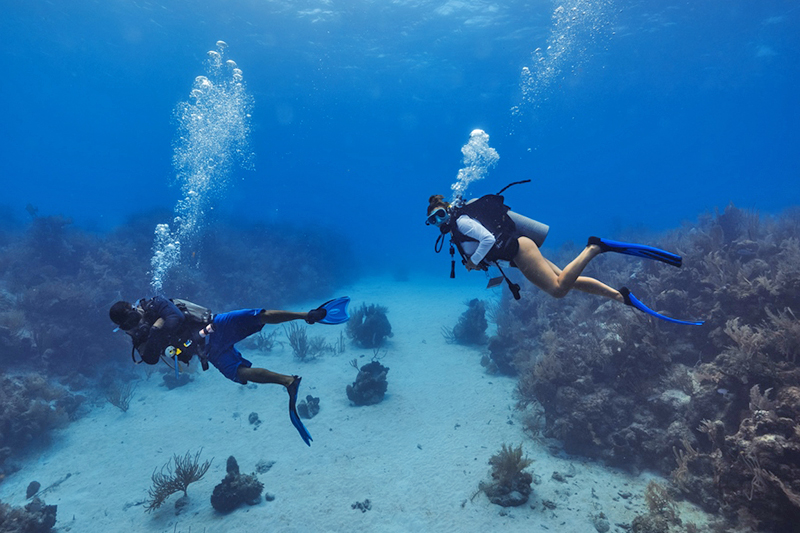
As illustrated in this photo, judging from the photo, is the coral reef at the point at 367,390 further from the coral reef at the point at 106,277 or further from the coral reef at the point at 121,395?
the coral reef at the point at 106,277

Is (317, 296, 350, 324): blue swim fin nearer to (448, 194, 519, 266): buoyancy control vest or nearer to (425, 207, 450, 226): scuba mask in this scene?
(425, 207, 450, 226): scuba mask

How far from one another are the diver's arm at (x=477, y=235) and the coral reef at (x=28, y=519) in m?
9.18

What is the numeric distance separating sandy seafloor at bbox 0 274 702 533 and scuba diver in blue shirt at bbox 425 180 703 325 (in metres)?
3.98

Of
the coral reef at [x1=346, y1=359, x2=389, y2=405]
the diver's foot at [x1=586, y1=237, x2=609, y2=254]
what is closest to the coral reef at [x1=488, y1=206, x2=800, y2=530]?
the diver's foot at [x1=586, y1=237, x2=609, y2=254]

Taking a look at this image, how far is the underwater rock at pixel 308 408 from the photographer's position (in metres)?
9.55

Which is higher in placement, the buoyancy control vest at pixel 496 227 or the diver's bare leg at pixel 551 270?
the buoyancy control vest at pixel 496 227

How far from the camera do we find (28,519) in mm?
6191

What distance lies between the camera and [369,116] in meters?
66.8

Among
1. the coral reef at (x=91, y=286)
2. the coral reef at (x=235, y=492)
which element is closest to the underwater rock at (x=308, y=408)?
the coral reef at (x=235, y=492)

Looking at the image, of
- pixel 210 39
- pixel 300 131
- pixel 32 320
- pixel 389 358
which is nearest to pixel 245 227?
pixel 32 320

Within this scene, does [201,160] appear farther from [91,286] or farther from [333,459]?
[333,459]

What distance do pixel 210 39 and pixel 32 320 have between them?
3657cm

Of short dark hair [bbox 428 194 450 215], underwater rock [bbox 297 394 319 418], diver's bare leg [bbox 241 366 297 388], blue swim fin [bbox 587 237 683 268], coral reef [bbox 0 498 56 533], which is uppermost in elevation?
short dark hair [bbox 428 194 450 215]

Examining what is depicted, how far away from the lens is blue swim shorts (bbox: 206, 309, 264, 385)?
194 inches
